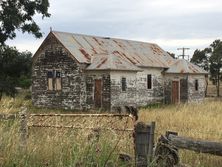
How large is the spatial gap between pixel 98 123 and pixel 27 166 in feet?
7.98

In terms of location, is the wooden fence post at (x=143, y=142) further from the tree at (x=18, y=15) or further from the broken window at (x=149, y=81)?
the broken window at (x=149, y=81)

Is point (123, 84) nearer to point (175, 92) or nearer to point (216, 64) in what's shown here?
point (175, 92)

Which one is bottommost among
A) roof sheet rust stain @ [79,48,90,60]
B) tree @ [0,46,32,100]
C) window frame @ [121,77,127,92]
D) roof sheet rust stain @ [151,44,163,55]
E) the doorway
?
the doorway

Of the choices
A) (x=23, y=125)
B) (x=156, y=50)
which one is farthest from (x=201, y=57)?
(x=23, y=125)

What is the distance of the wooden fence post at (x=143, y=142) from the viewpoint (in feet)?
23.0

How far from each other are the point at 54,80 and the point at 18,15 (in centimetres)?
1058

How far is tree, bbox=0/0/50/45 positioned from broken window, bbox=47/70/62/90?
29.0ft

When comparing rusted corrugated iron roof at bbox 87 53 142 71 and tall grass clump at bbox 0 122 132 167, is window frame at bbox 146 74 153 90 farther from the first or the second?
tall grass clump at bbox 0 122 132 167

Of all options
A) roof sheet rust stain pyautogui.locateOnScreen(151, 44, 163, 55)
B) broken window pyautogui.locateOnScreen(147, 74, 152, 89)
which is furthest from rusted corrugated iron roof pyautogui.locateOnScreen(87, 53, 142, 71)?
roof sheet rust stain pyautogui.locateOnScreen(151, 44, 163, 55)

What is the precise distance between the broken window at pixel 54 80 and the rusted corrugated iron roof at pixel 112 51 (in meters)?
2.60

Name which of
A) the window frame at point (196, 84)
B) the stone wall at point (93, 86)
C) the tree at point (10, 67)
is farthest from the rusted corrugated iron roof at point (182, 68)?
the tree at point (10, 67)

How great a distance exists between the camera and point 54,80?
127 feet

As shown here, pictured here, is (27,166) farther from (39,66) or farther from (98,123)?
(39,66)

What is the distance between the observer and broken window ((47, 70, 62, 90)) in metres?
38.1
